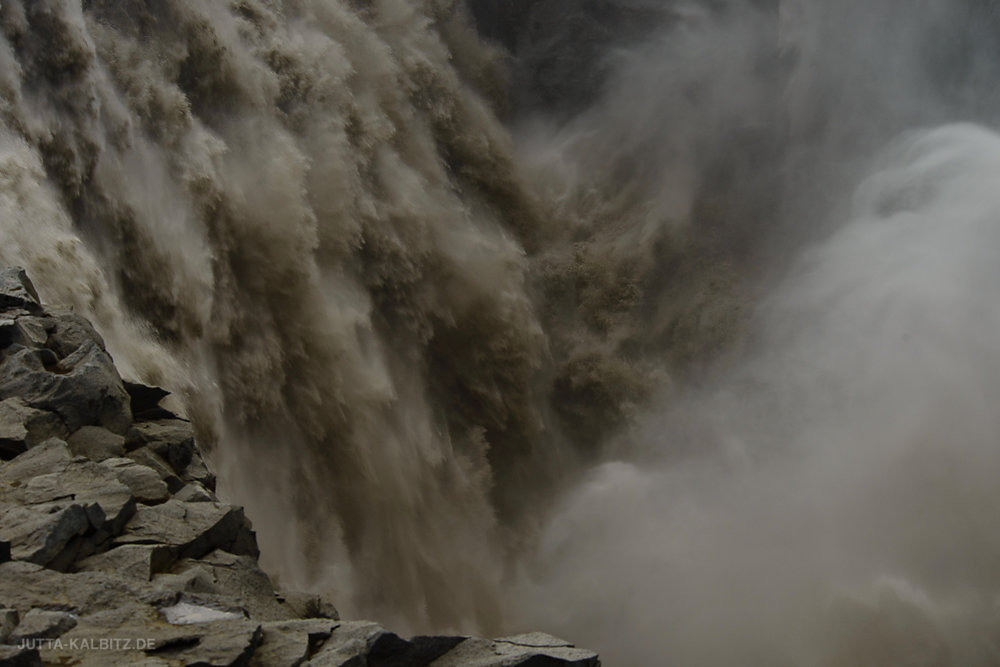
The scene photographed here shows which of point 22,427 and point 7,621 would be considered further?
point 22,427

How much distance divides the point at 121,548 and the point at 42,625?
1611 millimetres

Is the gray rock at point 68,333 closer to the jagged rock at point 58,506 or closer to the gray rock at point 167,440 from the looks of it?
the gray rock at point 167,440

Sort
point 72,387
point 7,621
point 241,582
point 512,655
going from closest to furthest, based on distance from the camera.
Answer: point 7,621
point 512,655
point 241,582
point 72,387

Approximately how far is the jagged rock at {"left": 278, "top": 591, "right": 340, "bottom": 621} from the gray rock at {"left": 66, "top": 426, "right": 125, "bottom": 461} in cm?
221

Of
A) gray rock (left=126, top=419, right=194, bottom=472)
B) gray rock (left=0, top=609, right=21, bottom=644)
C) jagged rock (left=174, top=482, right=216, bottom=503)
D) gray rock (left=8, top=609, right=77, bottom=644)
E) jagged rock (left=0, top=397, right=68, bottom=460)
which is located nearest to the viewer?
gray rock (left=0, top=609, right=21, bottom=644)

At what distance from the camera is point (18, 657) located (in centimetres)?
643

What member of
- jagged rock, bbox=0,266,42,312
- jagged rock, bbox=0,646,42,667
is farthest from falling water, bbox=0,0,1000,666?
jagged rock, bbox=0,646,42,667

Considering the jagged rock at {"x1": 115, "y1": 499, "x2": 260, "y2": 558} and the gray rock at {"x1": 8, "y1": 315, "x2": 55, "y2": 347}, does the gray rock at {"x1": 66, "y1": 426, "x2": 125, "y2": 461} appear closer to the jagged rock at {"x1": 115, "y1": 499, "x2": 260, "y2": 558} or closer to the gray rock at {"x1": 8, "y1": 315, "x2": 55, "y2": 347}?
the jagged rock at {"x1": 115, "y1": 499, "x2": 260, "y2": 558}

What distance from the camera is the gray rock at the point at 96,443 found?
1007 centimetres

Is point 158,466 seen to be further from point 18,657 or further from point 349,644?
point 18,657

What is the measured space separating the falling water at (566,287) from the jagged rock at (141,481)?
3516mm

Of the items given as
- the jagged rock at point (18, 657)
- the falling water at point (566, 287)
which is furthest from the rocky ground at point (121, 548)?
A: the falling water at point (566, 287)

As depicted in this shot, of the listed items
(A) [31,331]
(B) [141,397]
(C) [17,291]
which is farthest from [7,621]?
(C) [17,291]

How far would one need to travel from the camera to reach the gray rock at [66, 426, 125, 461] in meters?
10.1
